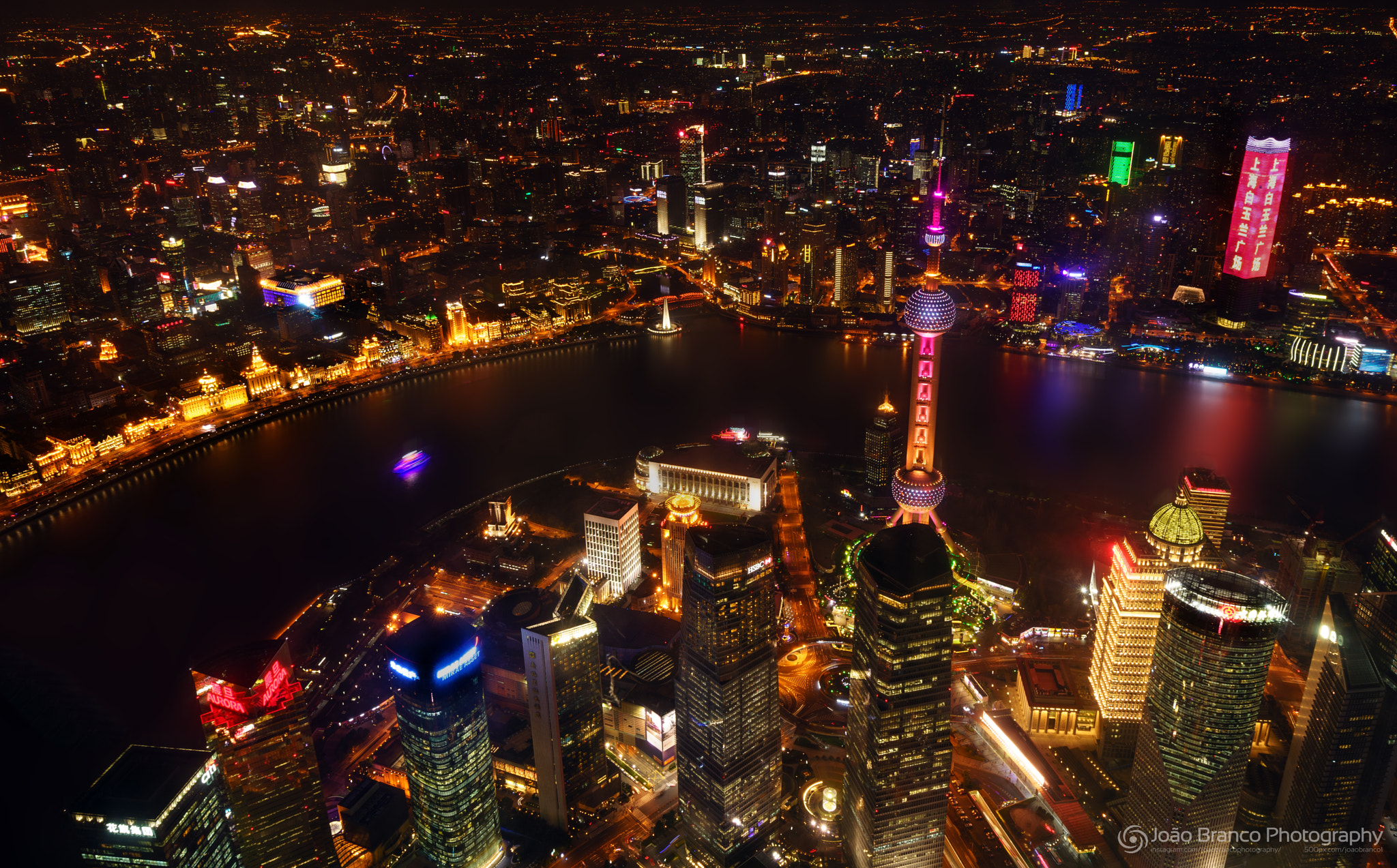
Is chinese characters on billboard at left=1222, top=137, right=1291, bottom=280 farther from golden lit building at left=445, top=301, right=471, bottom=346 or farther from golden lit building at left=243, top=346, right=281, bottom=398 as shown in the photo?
golden lit building at left=243, top=346, right=281, bottom=398

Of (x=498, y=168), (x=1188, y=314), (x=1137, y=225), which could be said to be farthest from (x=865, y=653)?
(x=498, y=168)

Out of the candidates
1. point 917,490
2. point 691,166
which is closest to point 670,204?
point 691,166

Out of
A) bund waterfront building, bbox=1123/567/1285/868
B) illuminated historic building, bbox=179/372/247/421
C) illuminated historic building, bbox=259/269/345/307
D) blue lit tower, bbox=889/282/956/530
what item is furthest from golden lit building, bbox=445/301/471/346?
bund waterfront building, bbox=1123/567/1285/868

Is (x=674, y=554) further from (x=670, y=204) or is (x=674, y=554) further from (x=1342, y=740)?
(x=670, y=204)

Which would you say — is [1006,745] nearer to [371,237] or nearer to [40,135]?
[371,237]

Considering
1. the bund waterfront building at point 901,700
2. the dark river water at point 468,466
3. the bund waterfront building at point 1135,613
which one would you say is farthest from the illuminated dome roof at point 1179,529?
the dark river water at point 468,466

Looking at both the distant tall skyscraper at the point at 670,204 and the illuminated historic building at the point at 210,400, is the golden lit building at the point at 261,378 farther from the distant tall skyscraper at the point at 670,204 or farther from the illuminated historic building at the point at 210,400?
the distant tall skyscraper at the point at 670,204
